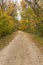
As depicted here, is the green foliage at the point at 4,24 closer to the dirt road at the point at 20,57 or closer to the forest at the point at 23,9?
the forest at the point at 23,9

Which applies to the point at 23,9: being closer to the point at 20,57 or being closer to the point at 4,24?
the point at 4,24

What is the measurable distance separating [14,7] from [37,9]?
46.8ft

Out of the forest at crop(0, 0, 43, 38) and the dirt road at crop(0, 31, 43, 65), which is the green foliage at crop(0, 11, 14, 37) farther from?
the dirt road at crop(0, 31, 43, 65)

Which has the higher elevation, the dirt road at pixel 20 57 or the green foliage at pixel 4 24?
the dirt road at pixel 20 57

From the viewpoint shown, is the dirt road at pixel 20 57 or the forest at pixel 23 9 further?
→ the forest at pixel 23 9

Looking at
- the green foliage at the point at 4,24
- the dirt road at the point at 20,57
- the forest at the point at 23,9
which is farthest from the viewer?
the forest at the point at 23,9

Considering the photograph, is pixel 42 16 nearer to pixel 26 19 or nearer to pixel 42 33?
pixel 42 33

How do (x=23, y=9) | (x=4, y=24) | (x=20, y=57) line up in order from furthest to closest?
(x=23, y=9) < (x=4, y=24) < (x=20, y=57)

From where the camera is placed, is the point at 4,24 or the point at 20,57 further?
the point at 4,24

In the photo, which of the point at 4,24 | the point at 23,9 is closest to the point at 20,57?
the point at 4,24

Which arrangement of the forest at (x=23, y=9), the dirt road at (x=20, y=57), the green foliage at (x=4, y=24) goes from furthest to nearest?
the forest at (x=23, y=9), the green foliage at (x=4, y=24), the dirt road at (x=20, y=57)

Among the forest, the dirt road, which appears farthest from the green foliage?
the dirt road

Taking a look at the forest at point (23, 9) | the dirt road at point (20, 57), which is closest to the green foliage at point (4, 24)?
the forest at point (23, 9)

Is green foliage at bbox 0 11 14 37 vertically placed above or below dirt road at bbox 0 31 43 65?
below
